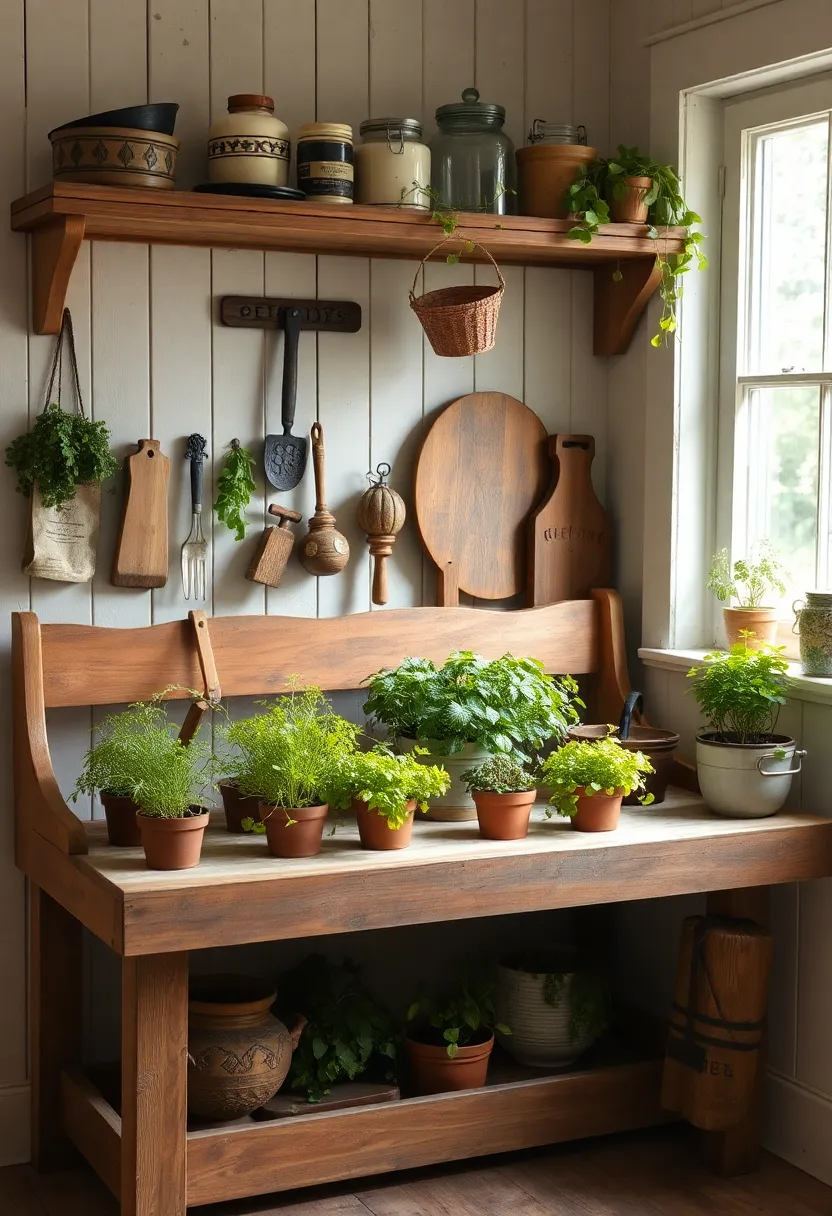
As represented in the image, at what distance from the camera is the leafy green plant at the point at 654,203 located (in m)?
3.25

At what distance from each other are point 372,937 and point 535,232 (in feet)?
5.46

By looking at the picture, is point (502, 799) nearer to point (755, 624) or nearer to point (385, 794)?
point (385, 794)

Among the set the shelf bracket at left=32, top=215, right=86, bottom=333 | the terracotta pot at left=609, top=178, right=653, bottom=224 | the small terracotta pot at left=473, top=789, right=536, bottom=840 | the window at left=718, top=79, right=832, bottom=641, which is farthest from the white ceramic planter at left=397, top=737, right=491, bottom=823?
the terracotta pot at left=609, top=178, right=653, bottom=224

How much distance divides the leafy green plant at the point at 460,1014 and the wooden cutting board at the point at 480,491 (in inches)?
34.4

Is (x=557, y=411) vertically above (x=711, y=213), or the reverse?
(x=711, y=213)

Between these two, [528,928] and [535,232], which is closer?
[535,232]

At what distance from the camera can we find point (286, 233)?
3025 mm

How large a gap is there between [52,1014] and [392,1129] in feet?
2.44

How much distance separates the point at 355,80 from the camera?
3316 millimetres

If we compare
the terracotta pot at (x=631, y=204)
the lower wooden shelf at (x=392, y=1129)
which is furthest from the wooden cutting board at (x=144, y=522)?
the terracotta pot at (x=631, y=204)

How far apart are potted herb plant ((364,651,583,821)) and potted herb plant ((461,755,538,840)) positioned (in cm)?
8

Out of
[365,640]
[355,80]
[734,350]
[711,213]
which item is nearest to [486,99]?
[355,80]

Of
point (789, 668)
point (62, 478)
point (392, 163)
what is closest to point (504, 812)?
point (789, 668)

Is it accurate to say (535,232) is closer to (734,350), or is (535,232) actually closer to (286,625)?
(734,350)
